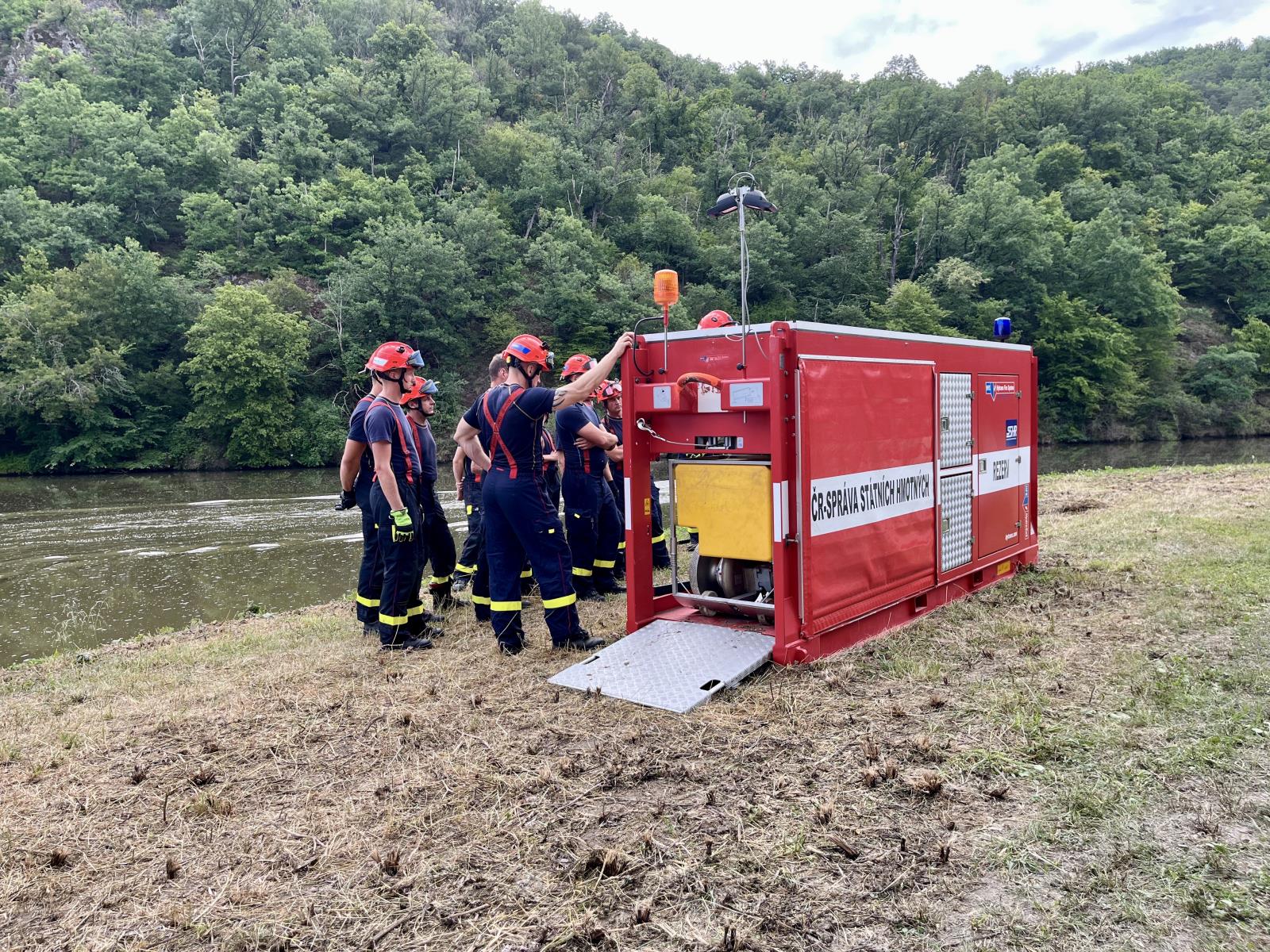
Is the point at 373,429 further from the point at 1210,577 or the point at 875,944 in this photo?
the point at 1210,577

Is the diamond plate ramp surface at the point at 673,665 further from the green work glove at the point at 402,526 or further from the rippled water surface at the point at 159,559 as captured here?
the rippled water surface at the point at 159,559

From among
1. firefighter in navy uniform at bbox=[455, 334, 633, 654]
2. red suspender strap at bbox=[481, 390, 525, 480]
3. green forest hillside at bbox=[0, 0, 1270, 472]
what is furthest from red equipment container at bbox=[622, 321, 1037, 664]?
green forest hillside at bbox=[0, 0, 1270, 472]

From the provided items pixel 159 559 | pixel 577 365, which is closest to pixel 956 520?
pixel 577 365

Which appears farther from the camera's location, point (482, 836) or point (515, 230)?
point (515, 230)

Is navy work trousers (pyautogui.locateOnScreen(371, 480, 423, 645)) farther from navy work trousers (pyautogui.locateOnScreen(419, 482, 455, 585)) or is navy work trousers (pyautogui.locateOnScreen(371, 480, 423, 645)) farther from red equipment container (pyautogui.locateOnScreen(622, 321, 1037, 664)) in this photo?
red equipment container (pyautogui.locateOnScreen(622, 321, 1037, 664))

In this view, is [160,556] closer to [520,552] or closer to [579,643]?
[520,552]

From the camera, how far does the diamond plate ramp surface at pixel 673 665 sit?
4.47 meters

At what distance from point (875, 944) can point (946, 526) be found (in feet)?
14.1

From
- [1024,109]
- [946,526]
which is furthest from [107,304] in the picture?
[1024,109]

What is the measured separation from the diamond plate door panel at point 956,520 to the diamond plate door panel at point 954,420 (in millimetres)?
145

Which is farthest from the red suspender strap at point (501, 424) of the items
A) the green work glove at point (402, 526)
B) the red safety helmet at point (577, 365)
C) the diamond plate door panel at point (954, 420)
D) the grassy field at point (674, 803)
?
the diamond plate door panel at point (954, 420)

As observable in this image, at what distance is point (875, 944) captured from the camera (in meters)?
2.37

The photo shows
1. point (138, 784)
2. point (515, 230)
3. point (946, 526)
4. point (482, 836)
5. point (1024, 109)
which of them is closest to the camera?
point (482, 836)

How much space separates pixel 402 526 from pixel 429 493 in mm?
897
